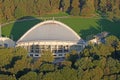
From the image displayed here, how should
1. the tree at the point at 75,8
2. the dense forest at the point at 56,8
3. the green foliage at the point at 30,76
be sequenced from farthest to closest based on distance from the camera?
1. the tree at the point at 75,8
2. the dense forest at the point at 56,8
3. the green foliage at the point at 30,76

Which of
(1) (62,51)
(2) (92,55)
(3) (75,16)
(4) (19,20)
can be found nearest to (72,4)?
(3) (75,16)

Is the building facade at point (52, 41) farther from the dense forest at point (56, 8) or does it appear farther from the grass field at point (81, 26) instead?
the dense forest at point (56, 8)

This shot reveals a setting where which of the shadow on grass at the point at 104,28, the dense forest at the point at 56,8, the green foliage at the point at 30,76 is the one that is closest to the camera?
the green foliage at the point at 30,76

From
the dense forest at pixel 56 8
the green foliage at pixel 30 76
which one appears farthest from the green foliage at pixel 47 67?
the dense forest at pixel 56 8

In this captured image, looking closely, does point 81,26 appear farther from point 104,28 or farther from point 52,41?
point 52,41

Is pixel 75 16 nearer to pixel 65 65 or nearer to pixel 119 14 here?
pixel 119 14

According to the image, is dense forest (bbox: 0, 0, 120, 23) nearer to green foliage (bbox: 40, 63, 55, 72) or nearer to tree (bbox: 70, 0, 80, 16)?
tree (bbox: 70, 0, 80, 16)

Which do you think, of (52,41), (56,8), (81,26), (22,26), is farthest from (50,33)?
(56,8)
